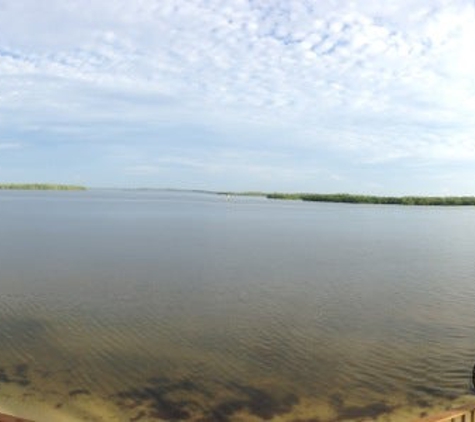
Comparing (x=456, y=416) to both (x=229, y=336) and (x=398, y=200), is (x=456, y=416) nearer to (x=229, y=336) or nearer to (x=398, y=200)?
(x=229, y=336)

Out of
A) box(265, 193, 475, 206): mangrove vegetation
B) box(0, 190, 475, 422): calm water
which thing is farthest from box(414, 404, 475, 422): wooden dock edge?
box(265, 193, 475, 206): mangrove vegetation

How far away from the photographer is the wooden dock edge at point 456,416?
5961mm

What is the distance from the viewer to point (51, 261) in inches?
924

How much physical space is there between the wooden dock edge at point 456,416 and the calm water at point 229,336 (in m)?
2.83

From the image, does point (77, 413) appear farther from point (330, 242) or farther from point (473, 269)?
point (330, 242)

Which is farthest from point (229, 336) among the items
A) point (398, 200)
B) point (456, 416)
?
point (398, 200)

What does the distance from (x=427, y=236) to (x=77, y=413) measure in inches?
1411

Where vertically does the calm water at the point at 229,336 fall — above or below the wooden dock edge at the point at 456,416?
below

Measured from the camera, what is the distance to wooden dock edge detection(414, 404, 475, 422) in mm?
5961

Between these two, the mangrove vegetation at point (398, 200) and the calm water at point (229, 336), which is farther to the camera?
the mangrove vegetation at point (398, 200)

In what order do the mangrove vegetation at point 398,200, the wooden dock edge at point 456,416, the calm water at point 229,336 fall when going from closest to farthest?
1. the wooden dock edge at point 456,416
2. the calm water at point 229,336
3. the mangrove vegetation at point 398,200

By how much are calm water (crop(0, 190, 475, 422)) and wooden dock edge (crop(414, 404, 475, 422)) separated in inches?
111

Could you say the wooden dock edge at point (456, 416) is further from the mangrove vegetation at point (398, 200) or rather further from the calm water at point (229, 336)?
the mangrove vegetation at point (398, 200)

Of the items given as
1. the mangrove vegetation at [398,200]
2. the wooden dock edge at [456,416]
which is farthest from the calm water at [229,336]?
the mangrove vegetation at [398,200]
